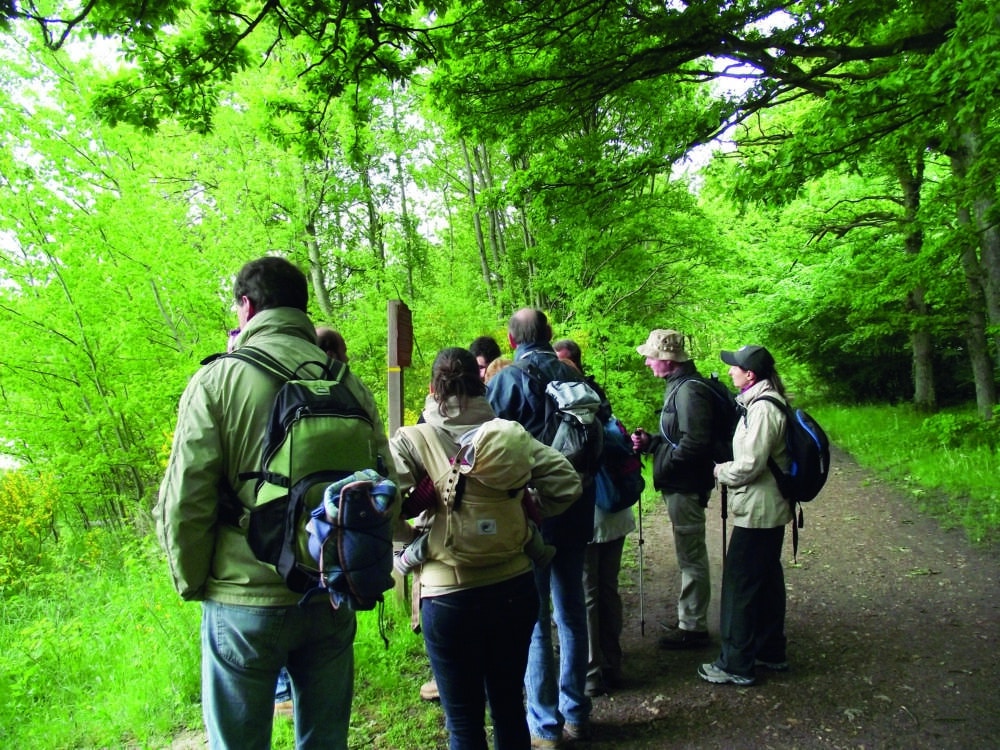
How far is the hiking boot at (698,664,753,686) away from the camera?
3537 millimetres

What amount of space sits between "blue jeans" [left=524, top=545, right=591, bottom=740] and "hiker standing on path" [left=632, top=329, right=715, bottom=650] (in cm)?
108

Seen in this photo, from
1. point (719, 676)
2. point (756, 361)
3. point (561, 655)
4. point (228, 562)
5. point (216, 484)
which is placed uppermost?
point (756, 361)

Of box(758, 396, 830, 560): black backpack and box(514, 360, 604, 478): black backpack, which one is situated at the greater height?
box(514, 360, 604, 478): black backpack

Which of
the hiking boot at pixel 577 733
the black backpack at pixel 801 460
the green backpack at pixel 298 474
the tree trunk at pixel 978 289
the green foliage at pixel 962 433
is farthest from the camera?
the green foliage at pixel 962 433

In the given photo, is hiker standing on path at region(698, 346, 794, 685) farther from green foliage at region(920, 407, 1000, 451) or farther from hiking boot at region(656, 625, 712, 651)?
green foliage at region(920, 407, 1000, 451)

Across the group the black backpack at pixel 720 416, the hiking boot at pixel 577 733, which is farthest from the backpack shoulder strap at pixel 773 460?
the hiking boot at pixel 577 733

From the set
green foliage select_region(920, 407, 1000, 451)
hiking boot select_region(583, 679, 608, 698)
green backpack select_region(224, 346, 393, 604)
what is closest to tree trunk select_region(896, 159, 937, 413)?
green foliage select_region(920, 407, 1000, 451)

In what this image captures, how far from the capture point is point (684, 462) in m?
3.93

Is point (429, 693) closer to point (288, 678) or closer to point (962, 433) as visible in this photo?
point (288, 678)

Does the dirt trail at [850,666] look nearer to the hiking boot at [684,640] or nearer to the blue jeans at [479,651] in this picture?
the hiking boot at [684,640]

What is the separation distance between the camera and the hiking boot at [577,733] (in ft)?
10.1

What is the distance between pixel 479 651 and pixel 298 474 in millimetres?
1001

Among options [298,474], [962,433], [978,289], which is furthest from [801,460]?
[978,289]

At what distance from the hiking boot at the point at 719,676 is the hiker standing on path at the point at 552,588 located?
924 millimetres
